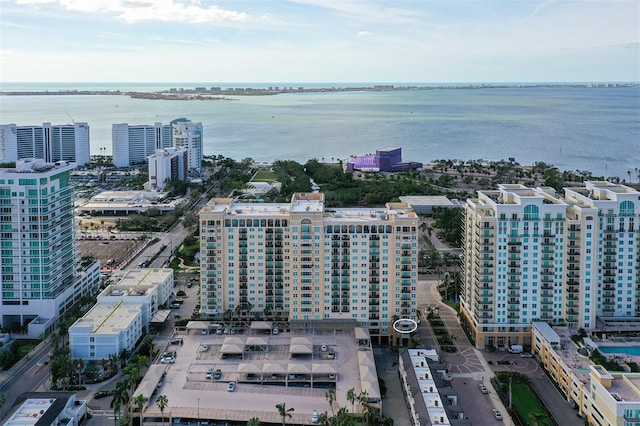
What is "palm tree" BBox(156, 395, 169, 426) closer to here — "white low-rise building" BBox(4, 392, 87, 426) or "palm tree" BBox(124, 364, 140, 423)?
"palm tree" BBox(124, 364, 140, 423)

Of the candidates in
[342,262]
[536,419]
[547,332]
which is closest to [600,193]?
[547,332]

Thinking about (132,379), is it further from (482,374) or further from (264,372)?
(482,374)

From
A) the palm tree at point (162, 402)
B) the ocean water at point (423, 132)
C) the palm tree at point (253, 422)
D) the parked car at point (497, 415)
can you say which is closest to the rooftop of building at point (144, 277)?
the palm tree at point (162, 402)

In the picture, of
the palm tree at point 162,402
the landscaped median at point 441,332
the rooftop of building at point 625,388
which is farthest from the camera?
the landscaped median at point 441,332

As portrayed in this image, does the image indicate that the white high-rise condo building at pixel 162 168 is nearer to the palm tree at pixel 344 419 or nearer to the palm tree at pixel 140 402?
the palm tree at pixel 140 402

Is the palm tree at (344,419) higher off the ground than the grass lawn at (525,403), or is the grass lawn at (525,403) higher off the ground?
the palm tree at (344,419)

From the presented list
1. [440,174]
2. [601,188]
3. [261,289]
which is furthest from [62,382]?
[440,174]
